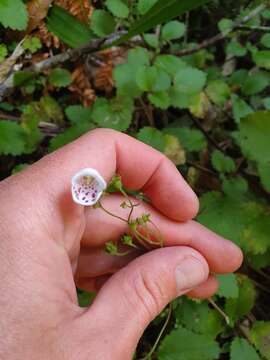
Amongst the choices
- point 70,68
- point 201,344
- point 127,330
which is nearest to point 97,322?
point 127,330

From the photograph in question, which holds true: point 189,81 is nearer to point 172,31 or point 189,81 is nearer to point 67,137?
point 172,31

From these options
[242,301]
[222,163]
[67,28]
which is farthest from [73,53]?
[242,301]

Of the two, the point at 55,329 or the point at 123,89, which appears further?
the point at 123,89

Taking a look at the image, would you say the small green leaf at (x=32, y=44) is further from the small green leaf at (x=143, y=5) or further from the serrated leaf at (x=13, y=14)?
the small green leaf at (x=143, y=5)

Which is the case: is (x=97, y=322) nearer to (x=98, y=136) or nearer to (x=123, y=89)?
(x=98, y=136)

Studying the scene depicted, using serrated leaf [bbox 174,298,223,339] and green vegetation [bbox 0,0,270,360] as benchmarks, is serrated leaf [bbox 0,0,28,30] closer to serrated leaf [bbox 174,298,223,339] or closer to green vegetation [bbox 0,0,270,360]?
green vegetation [bbox 0,0,270,360]

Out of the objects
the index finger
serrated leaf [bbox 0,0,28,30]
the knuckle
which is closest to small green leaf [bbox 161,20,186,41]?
serrated leaf [bbox 0,0,28,30]
